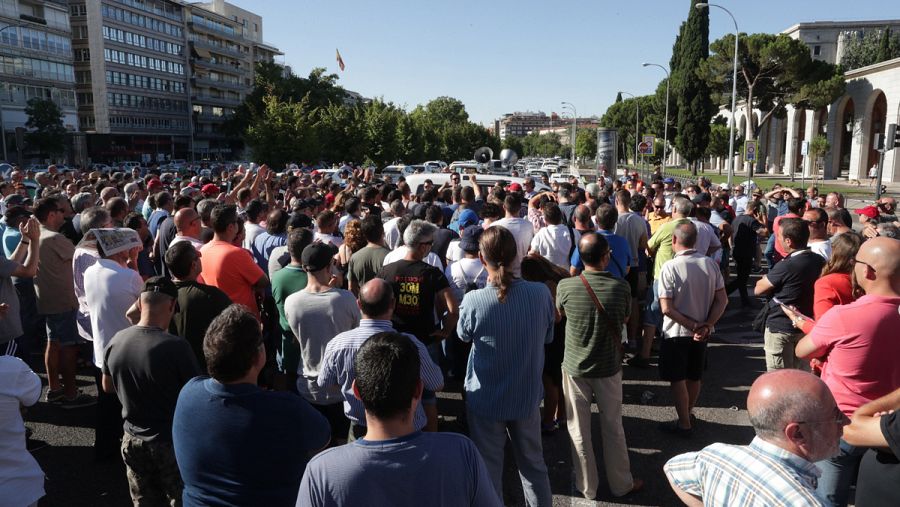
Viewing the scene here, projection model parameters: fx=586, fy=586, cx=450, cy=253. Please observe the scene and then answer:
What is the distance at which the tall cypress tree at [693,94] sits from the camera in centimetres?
4653

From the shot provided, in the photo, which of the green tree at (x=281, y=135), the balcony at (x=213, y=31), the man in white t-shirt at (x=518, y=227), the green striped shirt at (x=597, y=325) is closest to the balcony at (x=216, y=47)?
the balcony at (x=213, y=31)

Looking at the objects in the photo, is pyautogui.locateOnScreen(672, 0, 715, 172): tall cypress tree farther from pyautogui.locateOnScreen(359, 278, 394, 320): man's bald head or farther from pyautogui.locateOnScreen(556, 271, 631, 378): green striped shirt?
pyautogui.locateOnScreen(359, 278, 394, 320): man's bald head

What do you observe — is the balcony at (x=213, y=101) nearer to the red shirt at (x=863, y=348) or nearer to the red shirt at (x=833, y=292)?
the red shirt at (x=833, y=292)

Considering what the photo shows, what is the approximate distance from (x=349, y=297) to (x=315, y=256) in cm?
36

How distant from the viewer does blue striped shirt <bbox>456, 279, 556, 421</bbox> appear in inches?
143

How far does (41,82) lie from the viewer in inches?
2130

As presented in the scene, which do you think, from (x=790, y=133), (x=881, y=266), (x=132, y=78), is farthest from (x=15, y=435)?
(x=132, y=78)

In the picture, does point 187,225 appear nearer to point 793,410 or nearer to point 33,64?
point 793,410

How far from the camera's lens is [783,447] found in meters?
1.87

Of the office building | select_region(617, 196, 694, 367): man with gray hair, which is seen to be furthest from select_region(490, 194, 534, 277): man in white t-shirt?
the office building

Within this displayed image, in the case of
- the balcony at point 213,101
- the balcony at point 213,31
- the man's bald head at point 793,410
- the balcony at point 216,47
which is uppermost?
the balcony at point 213,31

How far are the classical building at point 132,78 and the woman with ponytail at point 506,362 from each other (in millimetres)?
71278

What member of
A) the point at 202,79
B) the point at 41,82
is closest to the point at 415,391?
the point at 41,82

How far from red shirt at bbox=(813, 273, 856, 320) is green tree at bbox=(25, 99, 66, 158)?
53571 mm
